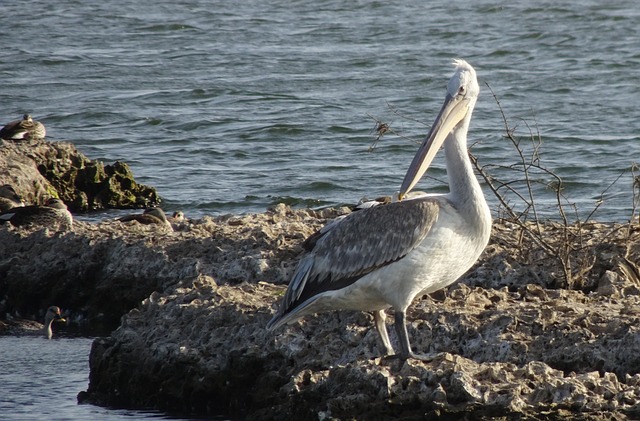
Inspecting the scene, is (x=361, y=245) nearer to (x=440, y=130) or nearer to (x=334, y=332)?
(x=334, y=332)

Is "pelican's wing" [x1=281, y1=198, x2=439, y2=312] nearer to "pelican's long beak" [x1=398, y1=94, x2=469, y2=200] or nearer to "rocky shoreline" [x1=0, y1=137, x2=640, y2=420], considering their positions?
"pelican's long beak" [x1=398, y1=94, x2=469, y2=200]

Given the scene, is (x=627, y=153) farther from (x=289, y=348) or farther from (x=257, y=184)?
(x=289, y=348)

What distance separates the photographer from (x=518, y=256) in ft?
29.7

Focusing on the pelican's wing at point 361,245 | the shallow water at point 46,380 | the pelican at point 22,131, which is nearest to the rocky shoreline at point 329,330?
the shallow water at point 46,380

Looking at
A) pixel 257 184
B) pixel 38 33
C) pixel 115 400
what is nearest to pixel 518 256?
pixel 115 400

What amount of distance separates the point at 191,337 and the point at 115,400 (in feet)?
1.96

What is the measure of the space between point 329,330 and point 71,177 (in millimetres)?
9009

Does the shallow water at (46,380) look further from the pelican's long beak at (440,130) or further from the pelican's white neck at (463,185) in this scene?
the pelican's white neck at (463,185)

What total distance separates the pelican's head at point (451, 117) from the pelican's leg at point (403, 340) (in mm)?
742

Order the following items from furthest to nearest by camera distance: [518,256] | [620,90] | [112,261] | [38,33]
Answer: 1. [38,33]
2. [620,90]
3. [112,261]
4. [518,256]

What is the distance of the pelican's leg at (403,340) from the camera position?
6.58 metres

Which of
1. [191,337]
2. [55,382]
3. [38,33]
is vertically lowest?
[38,33]

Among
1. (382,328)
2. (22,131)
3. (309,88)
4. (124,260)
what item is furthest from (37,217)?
(309,88)

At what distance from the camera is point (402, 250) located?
264 inches
